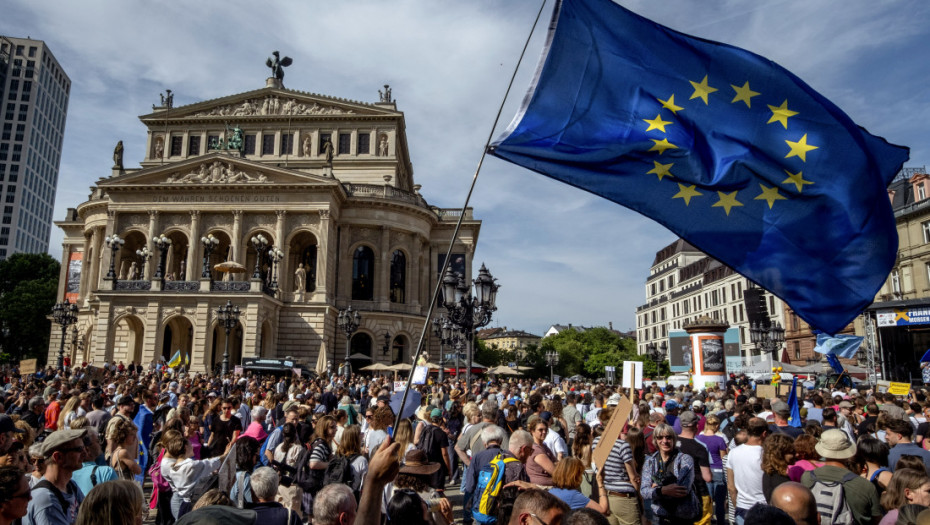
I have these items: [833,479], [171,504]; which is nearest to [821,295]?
[833,479]

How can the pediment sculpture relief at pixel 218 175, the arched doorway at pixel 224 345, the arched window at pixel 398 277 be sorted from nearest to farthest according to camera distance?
the arched doorway at pixel 224 345
the pediment sculpture relief at pixel 218 175
the arched window at pixel 398 277

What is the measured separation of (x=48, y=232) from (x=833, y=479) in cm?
14220

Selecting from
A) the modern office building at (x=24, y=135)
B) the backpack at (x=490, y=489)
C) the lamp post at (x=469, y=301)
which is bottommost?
the backpack at (x=490, y=489)

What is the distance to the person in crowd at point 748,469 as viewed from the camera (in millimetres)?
6336

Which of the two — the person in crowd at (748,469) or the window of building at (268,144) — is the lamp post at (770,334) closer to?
the person in crowd at (748,469)

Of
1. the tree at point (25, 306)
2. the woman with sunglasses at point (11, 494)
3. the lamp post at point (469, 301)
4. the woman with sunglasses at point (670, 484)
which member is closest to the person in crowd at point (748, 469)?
the woman with sunglasses at point (670, 484)

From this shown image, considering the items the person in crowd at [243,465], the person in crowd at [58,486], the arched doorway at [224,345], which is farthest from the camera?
the arched doorway at [224,345]

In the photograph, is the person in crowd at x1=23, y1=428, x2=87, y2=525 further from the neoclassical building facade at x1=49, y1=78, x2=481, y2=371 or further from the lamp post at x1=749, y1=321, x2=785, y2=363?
the neoclassical building facade at x1=49, y1=78, x2=481, y2=371

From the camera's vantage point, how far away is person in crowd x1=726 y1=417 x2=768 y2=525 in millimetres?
6336

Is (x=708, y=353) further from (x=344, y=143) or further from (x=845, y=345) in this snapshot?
(x=344, y=143)

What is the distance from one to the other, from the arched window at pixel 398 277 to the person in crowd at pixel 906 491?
45.5 meters

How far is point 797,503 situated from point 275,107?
180 ft

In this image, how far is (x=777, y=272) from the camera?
596 cm

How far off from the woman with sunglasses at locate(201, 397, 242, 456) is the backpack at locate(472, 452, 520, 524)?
3321 mm
